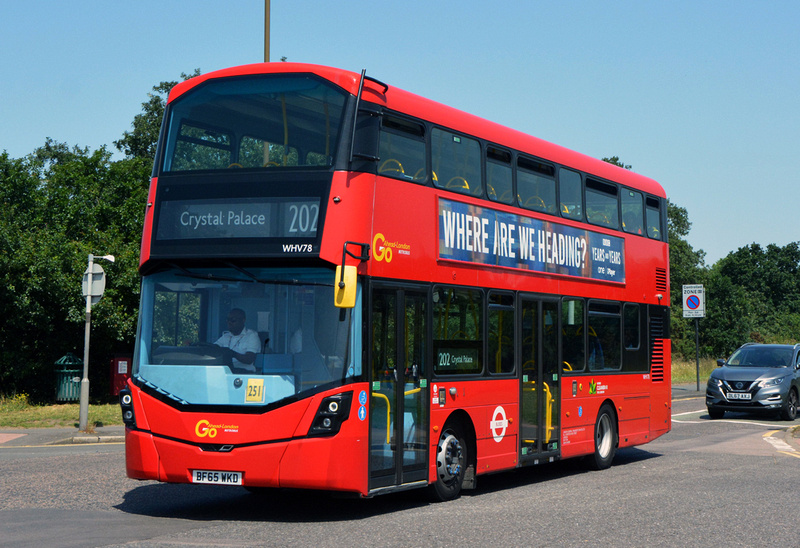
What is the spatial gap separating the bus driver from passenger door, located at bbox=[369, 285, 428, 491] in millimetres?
1190

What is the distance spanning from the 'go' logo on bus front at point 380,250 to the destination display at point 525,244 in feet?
3.68

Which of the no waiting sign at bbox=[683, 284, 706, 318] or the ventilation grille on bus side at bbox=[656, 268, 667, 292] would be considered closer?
the ventilation grille on bus side at bbox=[656, 268, 667, 292]

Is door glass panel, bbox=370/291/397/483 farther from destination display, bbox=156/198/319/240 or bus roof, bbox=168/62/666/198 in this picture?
bus roof, bbox=168/62/666/198

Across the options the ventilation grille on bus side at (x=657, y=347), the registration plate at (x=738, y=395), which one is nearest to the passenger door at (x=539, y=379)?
the ventilation grille on bus side at (x=657, y=347)

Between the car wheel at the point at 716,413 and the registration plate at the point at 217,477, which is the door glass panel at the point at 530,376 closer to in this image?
the registration plate at the point at 217,477

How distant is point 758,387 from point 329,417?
1846 centimetres

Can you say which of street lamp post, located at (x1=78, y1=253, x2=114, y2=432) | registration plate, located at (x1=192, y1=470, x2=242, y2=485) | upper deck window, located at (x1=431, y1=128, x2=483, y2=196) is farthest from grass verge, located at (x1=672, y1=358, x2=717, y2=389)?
registration plate, located at (x1=192, y1=470, x2=242, y2=485)

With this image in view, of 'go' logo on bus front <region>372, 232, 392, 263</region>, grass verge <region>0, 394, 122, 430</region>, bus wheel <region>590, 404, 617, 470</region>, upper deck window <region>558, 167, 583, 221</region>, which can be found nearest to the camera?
'go' logo on bus front <region>372, 232, 392, 263</region>

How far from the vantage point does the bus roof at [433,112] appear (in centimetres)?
1034

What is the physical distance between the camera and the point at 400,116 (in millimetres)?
11016

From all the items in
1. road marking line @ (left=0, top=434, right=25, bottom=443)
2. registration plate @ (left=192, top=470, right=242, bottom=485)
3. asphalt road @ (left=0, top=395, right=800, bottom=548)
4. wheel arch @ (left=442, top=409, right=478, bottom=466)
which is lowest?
asphalt road @ (left=0, top=395, right=800, bottom=548)

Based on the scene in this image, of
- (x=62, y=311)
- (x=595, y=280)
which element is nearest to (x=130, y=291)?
(x=62, y=311)

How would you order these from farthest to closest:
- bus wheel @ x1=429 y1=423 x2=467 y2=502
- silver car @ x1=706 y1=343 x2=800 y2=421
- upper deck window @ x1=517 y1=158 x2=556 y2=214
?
1. silver car @ x1=706 y1=343 x2=800 y2=421
2. upper deck window @ x1=517 y1=158 x2=556 y2=214
3. bus wheel @ x1=429 y1=423 x2=467 y2=502

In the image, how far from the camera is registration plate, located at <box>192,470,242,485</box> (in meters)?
9.73
